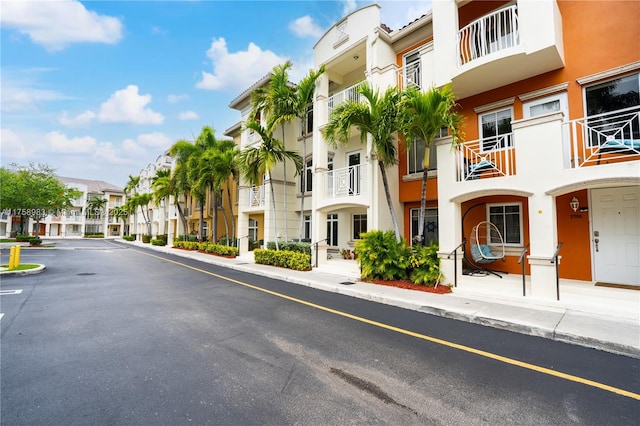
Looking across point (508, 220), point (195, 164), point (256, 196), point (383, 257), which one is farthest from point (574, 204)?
point (195, 164)

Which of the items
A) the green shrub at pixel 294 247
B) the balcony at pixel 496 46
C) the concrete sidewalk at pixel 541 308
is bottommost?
the concrete sidewalk at pixel 541 308

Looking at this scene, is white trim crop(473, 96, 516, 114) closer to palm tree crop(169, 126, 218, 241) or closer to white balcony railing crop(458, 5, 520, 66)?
white balcony railing crop(458, 5, 520, 66)

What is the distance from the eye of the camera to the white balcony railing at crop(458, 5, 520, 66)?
9469 mm

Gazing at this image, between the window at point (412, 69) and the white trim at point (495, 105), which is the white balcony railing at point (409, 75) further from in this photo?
the white trim at point (495, 105)

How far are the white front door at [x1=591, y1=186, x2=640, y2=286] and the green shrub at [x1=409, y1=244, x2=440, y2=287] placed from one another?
447cm

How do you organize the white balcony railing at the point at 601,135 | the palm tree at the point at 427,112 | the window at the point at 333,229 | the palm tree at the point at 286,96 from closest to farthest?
1. the white balcony railing at the point at 601,135
2. the palm tree at the point at 427,112
3. the palm tree at the point at 286,96
4. the window at the point at 333,229

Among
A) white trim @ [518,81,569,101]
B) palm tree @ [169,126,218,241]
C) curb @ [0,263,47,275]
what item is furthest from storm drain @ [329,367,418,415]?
palm tree @ [169,126,218,241]

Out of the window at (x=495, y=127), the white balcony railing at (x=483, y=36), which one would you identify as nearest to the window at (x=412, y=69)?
the white balcony railing at (x=483, y=36)

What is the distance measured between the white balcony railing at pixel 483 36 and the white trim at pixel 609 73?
2.38 m

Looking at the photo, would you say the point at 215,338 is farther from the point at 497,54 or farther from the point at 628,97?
Result: the point at 628,97

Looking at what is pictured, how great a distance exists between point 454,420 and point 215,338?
378cm

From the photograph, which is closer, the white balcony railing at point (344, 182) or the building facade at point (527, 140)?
the building facade at point (527, 140)

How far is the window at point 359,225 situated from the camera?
15.0 meters

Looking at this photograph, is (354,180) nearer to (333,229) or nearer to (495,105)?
(333,229)
